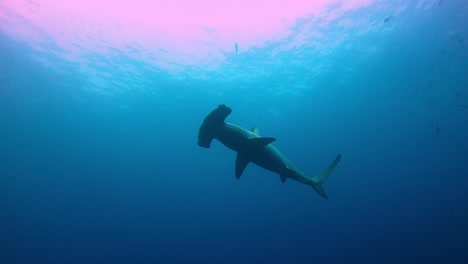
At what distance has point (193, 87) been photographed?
2853 centimetres

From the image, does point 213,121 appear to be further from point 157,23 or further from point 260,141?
point 157,23

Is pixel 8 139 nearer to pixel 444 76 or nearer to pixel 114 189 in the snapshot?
pixel 114 189

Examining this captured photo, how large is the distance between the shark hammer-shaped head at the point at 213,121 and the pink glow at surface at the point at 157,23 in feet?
48.4

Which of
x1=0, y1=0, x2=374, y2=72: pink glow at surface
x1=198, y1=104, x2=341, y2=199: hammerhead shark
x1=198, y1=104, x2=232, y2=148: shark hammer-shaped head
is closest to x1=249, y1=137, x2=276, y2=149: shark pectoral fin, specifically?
x1=198, y1=104, x2=341, y2=199: hammerhead shark

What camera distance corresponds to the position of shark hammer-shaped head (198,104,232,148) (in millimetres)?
3742

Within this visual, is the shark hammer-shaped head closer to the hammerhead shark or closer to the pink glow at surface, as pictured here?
the hammerhead shark

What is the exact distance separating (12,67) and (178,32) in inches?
677

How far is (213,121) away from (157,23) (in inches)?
662

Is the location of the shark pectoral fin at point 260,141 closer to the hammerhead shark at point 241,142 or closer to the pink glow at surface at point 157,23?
the hammerhead shark at point 241,142

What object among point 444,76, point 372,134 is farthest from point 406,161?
point 444,76

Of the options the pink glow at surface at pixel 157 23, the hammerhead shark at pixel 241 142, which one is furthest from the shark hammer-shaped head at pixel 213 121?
the pink glow at surface at pixel 157 23

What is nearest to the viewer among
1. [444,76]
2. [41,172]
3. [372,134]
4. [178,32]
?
[178,32]

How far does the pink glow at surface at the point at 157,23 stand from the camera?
16.6 meters

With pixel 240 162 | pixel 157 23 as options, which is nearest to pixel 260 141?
pixel 240 162
